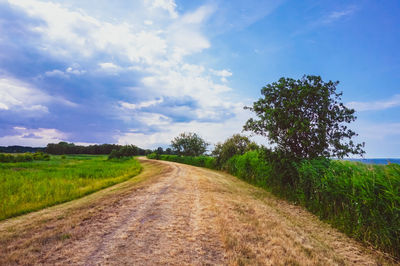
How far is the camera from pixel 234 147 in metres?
28.9

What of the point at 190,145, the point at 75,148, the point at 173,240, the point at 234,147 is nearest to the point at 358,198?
the point at 173,240

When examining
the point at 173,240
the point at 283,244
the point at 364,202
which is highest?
the point at 364,202

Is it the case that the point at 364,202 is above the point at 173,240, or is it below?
above

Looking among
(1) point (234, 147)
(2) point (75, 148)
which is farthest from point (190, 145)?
(2) point (75, 148)

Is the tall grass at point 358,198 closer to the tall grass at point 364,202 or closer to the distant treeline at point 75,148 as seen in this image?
the tall grass at point 364,202

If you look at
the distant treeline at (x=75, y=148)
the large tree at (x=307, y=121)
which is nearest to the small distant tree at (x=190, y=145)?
the distant treeline at (x=75, y=148)

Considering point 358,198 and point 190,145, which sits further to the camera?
point 190,145

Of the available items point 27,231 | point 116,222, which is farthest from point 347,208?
point 27,231

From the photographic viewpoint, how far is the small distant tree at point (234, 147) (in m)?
28.7

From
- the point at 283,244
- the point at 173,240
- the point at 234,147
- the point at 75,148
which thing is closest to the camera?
the point at 173,240

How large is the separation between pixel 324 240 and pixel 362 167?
120 inches

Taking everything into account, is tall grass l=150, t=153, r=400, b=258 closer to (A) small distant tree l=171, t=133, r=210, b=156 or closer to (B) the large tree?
(B) the large tree

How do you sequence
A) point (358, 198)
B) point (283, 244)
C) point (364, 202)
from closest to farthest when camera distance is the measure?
point (283, 244)
point (364, 202)
point (358, 198)

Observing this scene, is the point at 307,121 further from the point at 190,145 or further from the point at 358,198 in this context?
the point at 190,145
